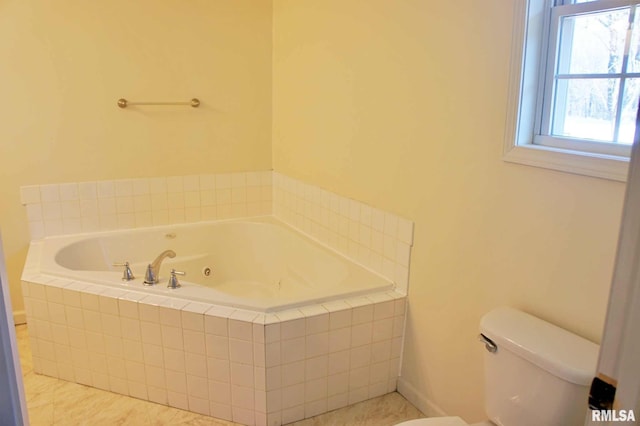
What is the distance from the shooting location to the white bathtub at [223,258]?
274 centimetres

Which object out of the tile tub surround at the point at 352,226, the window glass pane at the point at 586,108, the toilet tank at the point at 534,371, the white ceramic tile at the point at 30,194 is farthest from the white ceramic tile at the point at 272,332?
the white ceramic tile at the point at 30,194

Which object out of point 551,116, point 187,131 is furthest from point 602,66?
point 187,131

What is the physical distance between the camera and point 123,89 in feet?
10.3

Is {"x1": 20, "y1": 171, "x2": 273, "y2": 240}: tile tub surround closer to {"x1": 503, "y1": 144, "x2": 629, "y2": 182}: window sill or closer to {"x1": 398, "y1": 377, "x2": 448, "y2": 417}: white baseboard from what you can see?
{"x1": 398, "y1": 377, "x2": 448, "y2": 417}: white baseboard

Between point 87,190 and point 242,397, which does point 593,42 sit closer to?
point 242,397

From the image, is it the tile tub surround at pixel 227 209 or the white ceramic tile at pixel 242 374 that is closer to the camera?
the white ceramic tile at pixel 242 374

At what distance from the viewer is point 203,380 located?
7.53 feet

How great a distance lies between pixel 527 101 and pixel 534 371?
0.91 metres

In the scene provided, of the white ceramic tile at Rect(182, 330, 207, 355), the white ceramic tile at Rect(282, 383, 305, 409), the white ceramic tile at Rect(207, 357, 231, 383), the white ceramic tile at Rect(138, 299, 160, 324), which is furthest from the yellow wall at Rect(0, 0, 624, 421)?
the white ceramic tile at Rect(138, 299, 160, 324)

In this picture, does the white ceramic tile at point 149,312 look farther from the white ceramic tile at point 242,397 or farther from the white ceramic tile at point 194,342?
the white ceramic tile at point 242,397

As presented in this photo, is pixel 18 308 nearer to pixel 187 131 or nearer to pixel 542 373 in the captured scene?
pixel 187 131

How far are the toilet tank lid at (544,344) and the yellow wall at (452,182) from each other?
0.28 ft

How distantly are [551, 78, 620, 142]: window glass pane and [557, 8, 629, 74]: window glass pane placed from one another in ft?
0.14

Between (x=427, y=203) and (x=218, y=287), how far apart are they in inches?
67.6
